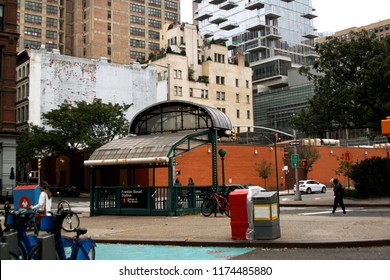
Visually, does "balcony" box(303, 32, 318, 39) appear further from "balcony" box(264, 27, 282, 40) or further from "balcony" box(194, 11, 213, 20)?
"balcony" box(194, 11, 213, 20)

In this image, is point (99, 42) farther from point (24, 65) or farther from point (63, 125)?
point (63, 125)

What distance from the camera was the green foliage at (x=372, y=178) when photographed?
2969 cm

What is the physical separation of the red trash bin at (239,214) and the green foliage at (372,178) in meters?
20.1

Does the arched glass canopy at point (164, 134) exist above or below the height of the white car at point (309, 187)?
above

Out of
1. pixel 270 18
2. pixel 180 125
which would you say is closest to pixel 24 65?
pixel 180 125

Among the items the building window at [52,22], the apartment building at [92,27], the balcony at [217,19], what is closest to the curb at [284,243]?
the apartment building at [92,27]

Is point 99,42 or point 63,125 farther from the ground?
point 99,42

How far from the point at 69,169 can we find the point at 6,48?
21715mm

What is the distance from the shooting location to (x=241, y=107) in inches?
3735

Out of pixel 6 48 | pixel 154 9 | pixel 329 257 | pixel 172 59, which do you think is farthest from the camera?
pixel 154 9

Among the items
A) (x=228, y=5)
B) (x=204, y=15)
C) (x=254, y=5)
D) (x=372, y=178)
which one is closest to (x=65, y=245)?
(x=372, y=178)

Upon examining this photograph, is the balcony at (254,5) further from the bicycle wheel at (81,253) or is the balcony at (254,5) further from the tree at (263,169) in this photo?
the bicycle wheel at (81,253)

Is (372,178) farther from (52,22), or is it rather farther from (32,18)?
(52,22)

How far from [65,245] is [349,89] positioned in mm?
26354
